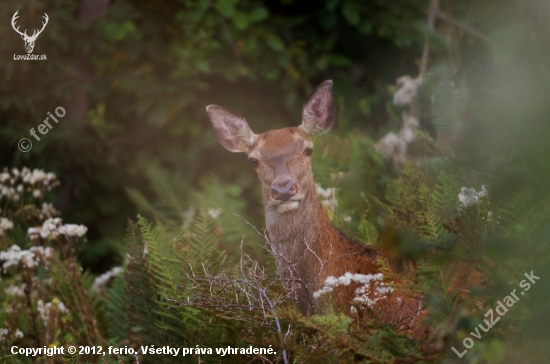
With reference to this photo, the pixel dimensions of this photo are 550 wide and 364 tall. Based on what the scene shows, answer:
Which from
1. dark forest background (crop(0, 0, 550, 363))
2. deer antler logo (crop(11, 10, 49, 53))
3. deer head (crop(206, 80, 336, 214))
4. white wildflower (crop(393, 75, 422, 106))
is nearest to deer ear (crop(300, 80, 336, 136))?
deer head (crop(206, 80, 336, 214))

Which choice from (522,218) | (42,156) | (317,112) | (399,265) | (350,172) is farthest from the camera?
(42,156)

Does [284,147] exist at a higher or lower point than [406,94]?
lower

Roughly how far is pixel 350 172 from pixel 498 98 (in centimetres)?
404

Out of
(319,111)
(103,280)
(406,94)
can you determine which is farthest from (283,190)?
(406,94)

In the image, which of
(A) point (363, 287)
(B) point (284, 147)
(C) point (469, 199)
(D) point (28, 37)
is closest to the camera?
(C) point (469, 199)

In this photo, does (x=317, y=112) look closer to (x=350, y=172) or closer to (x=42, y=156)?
(x=350, y=172)

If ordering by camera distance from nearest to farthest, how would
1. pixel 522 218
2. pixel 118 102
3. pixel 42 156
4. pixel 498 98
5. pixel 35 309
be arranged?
pixel 498 98 → pixel 522 218 → pixel 35 309 → pixel 42 156 → pixel 118 102

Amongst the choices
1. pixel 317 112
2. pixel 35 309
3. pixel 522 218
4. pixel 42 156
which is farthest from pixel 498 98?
pixel 42 156

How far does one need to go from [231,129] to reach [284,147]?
44 cm

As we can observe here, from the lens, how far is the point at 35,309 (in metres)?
4.47

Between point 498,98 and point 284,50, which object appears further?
point 284,50

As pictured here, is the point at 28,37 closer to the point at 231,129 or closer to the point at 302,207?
the point at 231,129

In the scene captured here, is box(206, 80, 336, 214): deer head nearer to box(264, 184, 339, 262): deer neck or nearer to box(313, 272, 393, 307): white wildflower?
box(264, 184, 339, 262): deer neck

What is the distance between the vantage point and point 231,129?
13.9 ft
